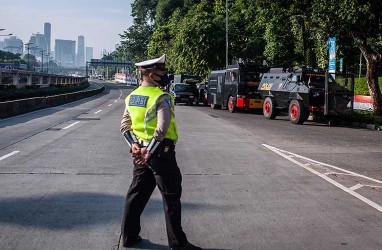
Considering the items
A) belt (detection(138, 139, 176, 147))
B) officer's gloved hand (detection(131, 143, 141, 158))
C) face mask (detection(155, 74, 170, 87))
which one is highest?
face mask (detection(155, 74, 170, 87))

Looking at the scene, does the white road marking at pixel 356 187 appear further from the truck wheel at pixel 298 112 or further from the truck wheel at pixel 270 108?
the truck wheel at pixel 270 108

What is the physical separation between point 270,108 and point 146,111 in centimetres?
1804

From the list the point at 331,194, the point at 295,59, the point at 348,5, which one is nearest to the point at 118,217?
the point at 331,194

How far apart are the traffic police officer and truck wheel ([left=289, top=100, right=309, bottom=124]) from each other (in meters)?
15.2

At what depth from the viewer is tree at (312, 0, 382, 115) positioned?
60.0ft

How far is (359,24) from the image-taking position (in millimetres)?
19656

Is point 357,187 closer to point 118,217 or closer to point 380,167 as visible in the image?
point 380,167

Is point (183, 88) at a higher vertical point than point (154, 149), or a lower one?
higher

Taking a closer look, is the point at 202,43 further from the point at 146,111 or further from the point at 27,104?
the point at 146,111

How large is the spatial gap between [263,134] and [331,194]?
26.7 feet

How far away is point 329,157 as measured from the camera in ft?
33.6

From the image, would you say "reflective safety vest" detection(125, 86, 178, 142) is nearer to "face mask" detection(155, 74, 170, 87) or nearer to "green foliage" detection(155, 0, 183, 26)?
"face mask" detection(155, 74, 170, 87)

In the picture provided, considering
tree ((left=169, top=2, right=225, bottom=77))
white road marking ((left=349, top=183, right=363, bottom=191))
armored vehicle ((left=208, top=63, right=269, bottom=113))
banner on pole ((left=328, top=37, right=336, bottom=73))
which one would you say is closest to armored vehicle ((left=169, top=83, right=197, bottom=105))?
armored vehicle ((left=208, top=63, right=269, bottom=113))

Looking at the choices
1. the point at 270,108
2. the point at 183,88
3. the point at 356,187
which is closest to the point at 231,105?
the point at 270,108
